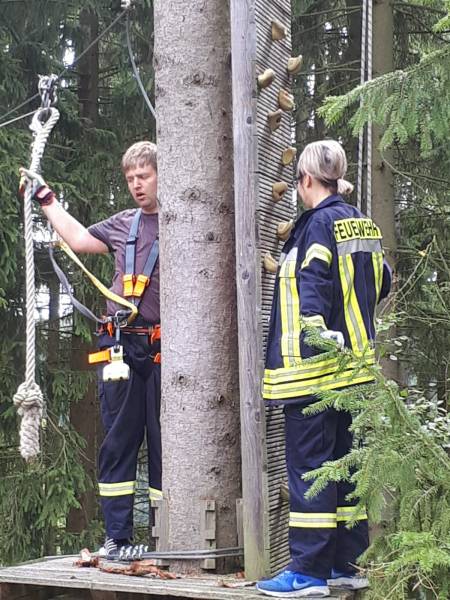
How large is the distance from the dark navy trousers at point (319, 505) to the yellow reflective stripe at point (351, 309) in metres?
0.28

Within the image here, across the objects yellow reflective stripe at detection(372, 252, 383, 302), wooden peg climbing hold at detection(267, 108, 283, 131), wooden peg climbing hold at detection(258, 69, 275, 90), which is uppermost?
wooden peg climbing hold at detection(258, 69, 275, 90)

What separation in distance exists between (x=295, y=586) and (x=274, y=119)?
1.88 meters

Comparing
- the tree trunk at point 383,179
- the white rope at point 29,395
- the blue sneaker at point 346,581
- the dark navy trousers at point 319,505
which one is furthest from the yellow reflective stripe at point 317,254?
the tree trunk at point 383,179

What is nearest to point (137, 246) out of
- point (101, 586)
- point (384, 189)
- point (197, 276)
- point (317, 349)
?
point (197, 276)

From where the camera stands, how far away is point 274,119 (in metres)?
3.99

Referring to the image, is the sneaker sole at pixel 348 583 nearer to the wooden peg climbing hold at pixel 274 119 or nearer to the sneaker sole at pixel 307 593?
the sneaker sole at pixel 307 593

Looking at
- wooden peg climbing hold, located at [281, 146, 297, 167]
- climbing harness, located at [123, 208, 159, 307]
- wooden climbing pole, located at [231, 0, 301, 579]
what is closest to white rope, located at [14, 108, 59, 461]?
climbing harness, located at [123, 208, 159, 307]

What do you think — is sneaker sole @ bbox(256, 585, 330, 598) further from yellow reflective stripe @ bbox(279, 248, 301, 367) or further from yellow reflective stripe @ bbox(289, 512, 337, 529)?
yellow reflective stripe @ bbox(279, 248, 301, 367)

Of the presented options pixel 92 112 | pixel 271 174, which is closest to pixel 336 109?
pixel 271 174

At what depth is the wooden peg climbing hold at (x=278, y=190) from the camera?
398 centimetres

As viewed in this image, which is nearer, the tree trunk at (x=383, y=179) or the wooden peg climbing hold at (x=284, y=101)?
the wooden peg climbing hold at (x=284, y=101)

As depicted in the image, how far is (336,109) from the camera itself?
3.24 m

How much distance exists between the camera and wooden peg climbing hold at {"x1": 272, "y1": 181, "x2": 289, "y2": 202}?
13.1ft

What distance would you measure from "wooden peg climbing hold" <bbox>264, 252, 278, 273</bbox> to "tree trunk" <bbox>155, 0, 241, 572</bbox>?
0.27 metres
